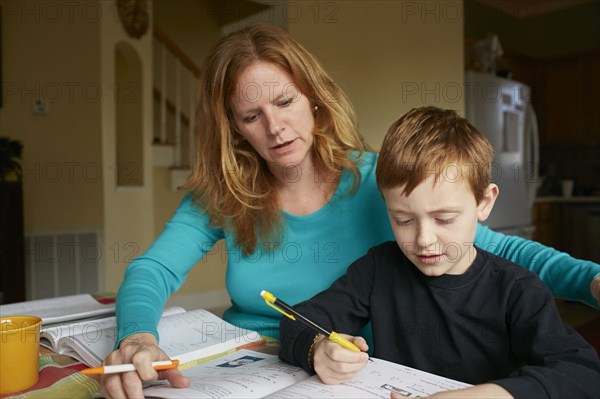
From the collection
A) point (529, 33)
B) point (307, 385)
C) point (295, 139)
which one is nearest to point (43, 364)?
point (307, 385)

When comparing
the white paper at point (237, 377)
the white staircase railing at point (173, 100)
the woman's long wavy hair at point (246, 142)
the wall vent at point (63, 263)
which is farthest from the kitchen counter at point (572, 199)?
the white paper at point (237, 377)

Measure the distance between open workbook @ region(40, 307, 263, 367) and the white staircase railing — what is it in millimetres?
3386

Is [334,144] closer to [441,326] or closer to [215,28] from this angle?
[441,326]

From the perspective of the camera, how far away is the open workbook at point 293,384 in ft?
2.15

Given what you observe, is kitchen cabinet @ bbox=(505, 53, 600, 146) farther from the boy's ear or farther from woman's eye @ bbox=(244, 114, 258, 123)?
the boy's ear

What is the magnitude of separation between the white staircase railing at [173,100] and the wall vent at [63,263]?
0.90 meters

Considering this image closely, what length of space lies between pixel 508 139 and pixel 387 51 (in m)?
1.29

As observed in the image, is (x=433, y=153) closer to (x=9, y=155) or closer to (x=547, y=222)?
(x=9, y=155)

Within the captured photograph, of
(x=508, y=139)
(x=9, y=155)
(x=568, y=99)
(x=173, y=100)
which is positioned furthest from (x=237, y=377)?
(x=568, y=99)

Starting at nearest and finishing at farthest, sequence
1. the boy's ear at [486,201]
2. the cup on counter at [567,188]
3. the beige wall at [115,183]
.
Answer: the boy's ear at [486,201]
the beige wall at [115,183]
the cup on counter at [567,188]

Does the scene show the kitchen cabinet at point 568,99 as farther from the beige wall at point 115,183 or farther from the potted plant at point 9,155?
the potted plant at point 9,155

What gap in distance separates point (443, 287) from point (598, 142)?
17.1 feet

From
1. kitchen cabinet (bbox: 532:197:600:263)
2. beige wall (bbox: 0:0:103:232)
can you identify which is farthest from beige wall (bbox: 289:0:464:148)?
kitchen cabinet (bbox: 532:197:600:263)

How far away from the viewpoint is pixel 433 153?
83 centimetres
